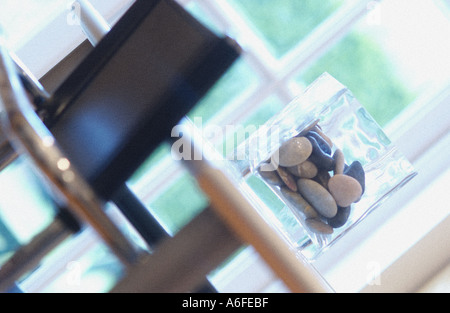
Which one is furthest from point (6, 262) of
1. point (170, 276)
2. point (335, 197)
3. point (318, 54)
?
point (318, 54)

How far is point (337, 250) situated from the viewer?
4.50 feet

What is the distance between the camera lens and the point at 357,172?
3.17 feet

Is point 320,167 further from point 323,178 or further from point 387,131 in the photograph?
point 387,131

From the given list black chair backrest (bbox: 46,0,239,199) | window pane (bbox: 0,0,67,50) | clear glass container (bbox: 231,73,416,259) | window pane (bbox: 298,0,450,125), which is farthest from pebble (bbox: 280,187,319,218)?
window pane (bbox: 0,0,67,50)

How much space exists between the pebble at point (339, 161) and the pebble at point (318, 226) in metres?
0.10

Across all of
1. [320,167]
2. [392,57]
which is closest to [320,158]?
[320,167]

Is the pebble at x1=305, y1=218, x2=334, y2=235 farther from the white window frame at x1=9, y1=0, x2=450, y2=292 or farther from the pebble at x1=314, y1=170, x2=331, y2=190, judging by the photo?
the white window frame at x1=9, y1=0, x2=450, y2=292

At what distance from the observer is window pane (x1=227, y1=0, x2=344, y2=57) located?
162 cm

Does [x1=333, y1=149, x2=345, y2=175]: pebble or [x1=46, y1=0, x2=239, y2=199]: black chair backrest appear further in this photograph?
[x1=333, y1=149, x2=345, y2=175]: pebble

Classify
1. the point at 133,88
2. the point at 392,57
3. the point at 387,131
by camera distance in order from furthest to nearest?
the point at 392,57 → the point at 387,131 → the point at 133,88

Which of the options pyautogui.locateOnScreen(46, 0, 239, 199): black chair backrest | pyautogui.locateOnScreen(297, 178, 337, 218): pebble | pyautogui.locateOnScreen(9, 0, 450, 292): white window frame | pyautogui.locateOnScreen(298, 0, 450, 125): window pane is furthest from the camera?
pyautogui.locateOnScreen(298, 0, 450, 125): window pane

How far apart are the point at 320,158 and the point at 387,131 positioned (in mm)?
648

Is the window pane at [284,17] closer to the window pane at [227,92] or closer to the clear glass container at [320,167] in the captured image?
the window pane at [227,92]

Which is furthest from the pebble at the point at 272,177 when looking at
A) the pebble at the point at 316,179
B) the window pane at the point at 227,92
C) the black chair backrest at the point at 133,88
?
the window pane at the point at 227,92
